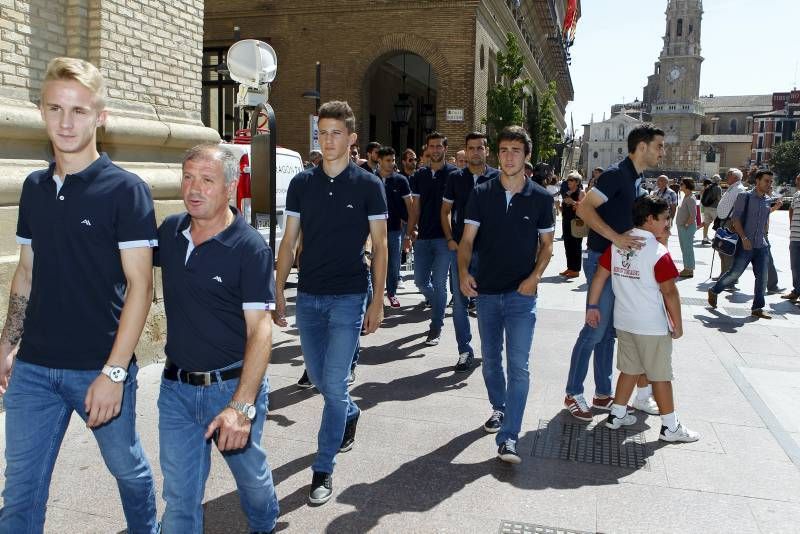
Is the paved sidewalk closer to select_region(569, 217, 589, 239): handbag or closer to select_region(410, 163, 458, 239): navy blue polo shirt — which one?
select_region(410, 163, 458, 239): navy blue polo shirt

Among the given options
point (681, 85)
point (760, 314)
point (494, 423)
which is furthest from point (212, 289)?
point (681, 85)

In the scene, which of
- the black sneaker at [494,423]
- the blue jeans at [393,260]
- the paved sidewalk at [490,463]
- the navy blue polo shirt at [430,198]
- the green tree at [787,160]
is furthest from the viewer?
the green tree at [787,160]

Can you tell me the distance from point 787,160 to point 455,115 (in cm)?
10126

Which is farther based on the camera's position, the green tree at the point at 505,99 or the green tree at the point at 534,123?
the green tree at the point at 534,123

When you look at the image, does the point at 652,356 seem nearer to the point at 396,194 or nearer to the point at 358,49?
the point at 396,194

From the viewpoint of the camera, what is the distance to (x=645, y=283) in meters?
5.11

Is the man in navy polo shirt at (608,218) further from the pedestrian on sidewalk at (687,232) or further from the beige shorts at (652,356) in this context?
the pedestrian on sidewalk at (687,232)

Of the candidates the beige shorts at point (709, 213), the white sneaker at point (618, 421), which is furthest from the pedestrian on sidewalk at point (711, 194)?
the white sneaker at point (618, 421)

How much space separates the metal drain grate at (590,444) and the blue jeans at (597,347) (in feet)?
1.23

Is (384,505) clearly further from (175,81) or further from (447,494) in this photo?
(175,81)

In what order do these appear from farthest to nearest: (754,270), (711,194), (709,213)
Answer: (709,213) → (711,194) → (754,270)

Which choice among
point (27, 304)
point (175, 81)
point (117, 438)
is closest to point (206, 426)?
point (117, 438)

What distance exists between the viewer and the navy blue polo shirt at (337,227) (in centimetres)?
420

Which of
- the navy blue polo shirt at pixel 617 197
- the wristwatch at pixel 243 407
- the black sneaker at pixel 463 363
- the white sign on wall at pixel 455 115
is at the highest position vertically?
the white sign on wall at pixel 455 115
